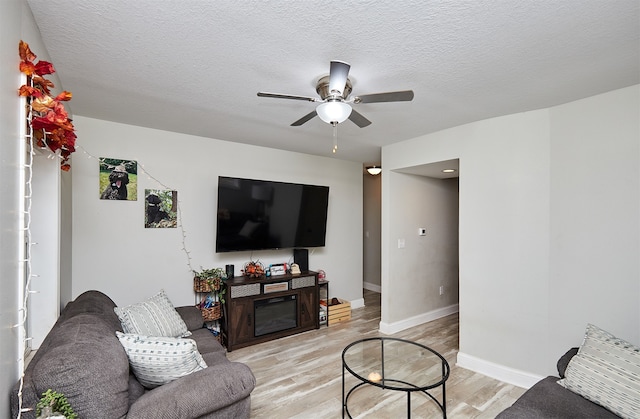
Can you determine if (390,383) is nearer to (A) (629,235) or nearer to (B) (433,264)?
(A) (629,235)

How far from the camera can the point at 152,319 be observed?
91.8 inches

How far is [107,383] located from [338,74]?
1.86 m

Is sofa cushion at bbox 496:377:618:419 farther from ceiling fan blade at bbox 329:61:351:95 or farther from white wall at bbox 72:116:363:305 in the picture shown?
white wall at bbox 72:116:363:305

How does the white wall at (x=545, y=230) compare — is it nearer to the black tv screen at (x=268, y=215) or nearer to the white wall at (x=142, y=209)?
the black tv screen at (x=268, y=215)


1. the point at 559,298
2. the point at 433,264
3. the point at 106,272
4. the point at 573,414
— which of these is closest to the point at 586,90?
the point at 559,298

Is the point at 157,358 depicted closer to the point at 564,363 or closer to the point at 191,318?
the point at 191,318

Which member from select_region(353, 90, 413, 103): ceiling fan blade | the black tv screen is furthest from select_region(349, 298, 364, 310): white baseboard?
select_region(353, 90, 413, 103): ceiling fan blade

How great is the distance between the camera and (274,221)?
3840mm

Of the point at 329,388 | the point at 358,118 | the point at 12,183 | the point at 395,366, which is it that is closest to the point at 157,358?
the point at 12,183

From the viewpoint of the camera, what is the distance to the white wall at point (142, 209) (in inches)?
116

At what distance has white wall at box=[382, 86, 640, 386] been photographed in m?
2.20

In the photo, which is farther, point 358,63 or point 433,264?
point 433,264

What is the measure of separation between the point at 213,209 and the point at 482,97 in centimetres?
299

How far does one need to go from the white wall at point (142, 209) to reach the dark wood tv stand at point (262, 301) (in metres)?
0.43
